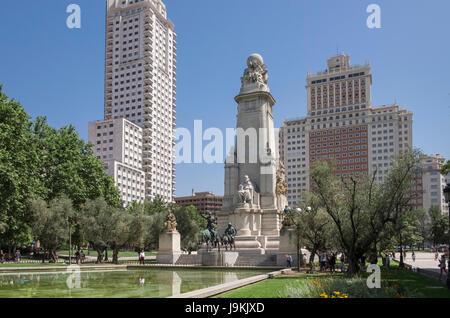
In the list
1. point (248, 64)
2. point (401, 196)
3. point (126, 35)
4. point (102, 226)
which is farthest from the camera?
point (126, 35)

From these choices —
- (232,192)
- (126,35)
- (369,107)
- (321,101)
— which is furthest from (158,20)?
(232,192)

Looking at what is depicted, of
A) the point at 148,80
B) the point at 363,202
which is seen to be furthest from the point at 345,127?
the point at 363,202

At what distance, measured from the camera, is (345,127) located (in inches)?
5359

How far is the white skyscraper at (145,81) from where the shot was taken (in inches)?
4887

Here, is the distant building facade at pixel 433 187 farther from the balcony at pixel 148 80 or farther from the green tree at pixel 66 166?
the green tree at pixel 66 166

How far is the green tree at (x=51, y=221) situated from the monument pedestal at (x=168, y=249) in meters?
9.11

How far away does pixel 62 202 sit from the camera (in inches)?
1708

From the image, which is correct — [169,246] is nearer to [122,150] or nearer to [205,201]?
[122,150]

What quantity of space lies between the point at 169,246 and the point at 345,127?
10605cm

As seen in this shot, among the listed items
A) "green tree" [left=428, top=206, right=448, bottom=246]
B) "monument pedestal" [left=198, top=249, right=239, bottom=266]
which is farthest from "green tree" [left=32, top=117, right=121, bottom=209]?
"green tree" [left=428, top=206, right=448, bottom=246]

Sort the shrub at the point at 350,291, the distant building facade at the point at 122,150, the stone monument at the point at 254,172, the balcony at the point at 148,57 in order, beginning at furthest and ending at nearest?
the balcony at the point at 148,57, the distant building facade at the point at 122,150, the stone monument at the point at 254,172, the shrub at the point at 350,291

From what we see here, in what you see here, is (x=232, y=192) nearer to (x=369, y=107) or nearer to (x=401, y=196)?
(x=401, y=196)

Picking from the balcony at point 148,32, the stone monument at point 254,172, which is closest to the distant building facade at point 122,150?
the balcony at point 148,32

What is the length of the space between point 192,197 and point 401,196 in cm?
16041
